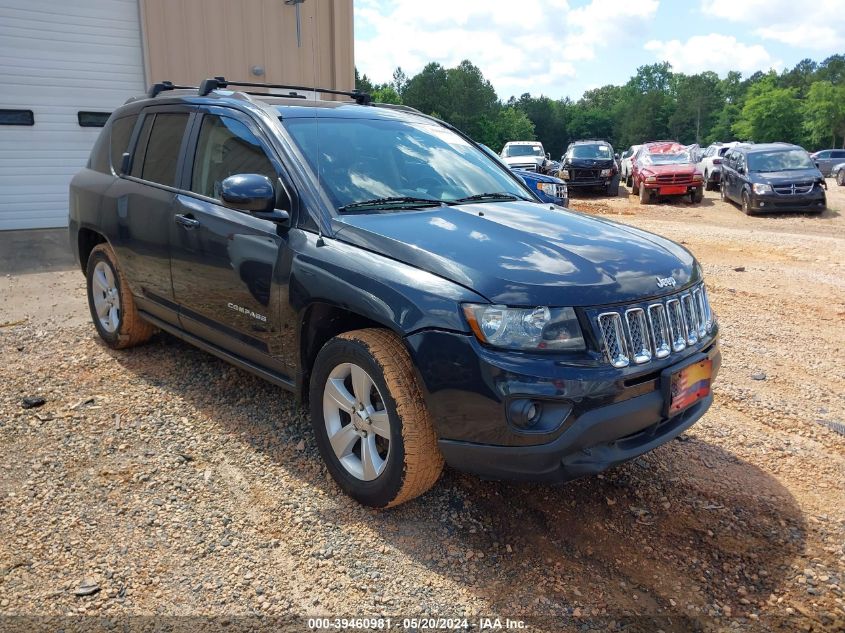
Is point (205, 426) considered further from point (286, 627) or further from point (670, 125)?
point (670, 125)

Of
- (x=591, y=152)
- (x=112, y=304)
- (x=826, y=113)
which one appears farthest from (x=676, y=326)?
(x=826, y=113)

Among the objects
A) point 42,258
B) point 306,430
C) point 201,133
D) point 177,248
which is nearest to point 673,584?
point 306,430

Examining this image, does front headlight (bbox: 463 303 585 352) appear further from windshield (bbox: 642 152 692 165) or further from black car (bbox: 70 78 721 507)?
windshield (bbox: 642 152 692 165)

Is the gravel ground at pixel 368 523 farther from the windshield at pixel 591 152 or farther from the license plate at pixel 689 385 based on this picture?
the windshield at pixel 591 152

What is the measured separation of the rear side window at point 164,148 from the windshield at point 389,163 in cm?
109

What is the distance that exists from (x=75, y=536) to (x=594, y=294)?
2.43m

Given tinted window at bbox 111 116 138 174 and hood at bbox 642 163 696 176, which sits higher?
tinted window at bbox 111 116 138 174

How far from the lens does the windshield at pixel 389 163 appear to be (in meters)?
3.55

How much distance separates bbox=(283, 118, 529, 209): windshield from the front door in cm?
28

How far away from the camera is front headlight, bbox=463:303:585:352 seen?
265 cm

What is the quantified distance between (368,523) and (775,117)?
3551 inches

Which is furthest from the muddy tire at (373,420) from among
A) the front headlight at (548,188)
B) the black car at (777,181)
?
the black car at (777,181)

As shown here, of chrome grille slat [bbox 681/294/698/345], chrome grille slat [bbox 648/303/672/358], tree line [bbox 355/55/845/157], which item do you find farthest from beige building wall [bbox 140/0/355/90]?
tree line [bbox 355/55/845/157]

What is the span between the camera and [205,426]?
407 cm
